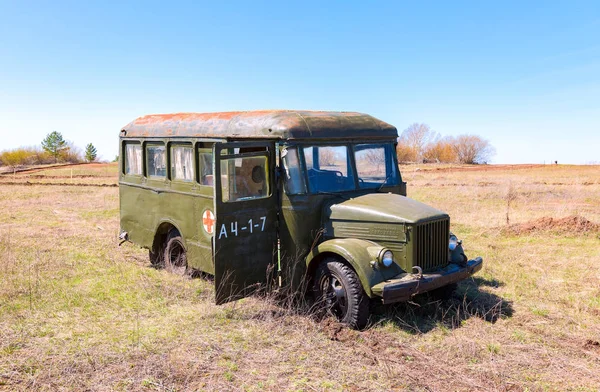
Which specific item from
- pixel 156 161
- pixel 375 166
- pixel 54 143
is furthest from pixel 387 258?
pixel 54 143

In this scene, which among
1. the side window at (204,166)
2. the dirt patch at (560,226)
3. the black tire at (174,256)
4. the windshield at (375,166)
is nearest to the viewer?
the windshield at (375,166)

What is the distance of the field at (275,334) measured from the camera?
189 inches

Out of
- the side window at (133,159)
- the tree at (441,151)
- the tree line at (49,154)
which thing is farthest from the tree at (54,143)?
the side window at (133,159)

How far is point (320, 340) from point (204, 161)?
3.19m

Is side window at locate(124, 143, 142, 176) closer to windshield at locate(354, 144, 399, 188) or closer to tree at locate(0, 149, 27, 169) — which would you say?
windshield at locate(354, 144, 399, 188)

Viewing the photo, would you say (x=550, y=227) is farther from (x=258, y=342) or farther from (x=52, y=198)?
(x=52, y=198)

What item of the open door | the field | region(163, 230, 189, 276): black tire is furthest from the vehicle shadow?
region(163, 230, 189, 276): black tire

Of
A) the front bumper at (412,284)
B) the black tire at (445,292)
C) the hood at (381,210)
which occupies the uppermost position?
the hood at (381,210)

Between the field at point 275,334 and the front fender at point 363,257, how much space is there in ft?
2.23

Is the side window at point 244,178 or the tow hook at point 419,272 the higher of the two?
the side window at point 244,178

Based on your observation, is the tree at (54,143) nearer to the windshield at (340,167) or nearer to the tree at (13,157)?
the tree at (13,157)

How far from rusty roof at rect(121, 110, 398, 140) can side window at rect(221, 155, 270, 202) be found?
426mm

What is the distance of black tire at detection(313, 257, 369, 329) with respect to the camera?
591 cm

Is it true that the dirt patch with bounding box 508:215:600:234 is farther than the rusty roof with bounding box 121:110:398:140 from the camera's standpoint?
Yes
